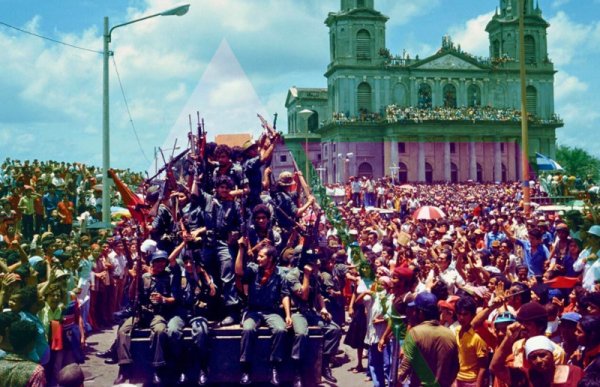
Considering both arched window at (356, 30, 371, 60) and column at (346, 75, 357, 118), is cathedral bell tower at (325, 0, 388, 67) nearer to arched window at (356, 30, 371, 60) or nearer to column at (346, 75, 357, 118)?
arched window at (356, 30, 371, 60)

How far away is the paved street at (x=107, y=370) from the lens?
1009 centimetres

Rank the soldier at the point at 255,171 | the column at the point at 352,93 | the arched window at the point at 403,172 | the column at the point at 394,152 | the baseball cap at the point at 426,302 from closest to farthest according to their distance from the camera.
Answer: the baseball cap at the point at 426,302 → the soldier at the point at 255,171 → the column at the point at 394,152 → the arched window at the point at 403,172 → the column at the point at 352,93

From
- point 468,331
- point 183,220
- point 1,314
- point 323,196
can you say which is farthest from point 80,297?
point 323,196

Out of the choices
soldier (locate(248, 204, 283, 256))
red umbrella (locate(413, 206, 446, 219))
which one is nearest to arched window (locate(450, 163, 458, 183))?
red umbrella (locate(413, 206, 446, 219))

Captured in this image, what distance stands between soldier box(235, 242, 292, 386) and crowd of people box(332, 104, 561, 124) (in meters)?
64.0

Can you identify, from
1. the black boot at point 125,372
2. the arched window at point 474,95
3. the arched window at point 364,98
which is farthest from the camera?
the arched window at point 474,95

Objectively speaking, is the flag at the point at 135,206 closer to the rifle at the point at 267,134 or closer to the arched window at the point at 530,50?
the rifle at the point at 267,134

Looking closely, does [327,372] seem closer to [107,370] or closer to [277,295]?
[277,295]

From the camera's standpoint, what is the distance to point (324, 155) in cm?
7950

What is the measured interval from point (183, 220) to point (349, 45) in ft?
224

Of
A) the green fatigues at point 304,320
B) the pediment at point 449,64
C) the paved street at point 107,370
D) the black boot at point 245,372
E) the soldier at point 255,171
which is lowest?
the paved street at point 107,370

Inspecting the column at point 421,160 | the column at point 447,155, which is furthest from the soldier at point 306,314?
the column at point 447,155

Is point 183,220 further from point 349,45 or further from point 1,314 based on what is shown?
point 349,45

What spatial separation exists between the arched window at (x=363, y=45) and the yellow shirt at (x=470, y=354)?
234 ft
